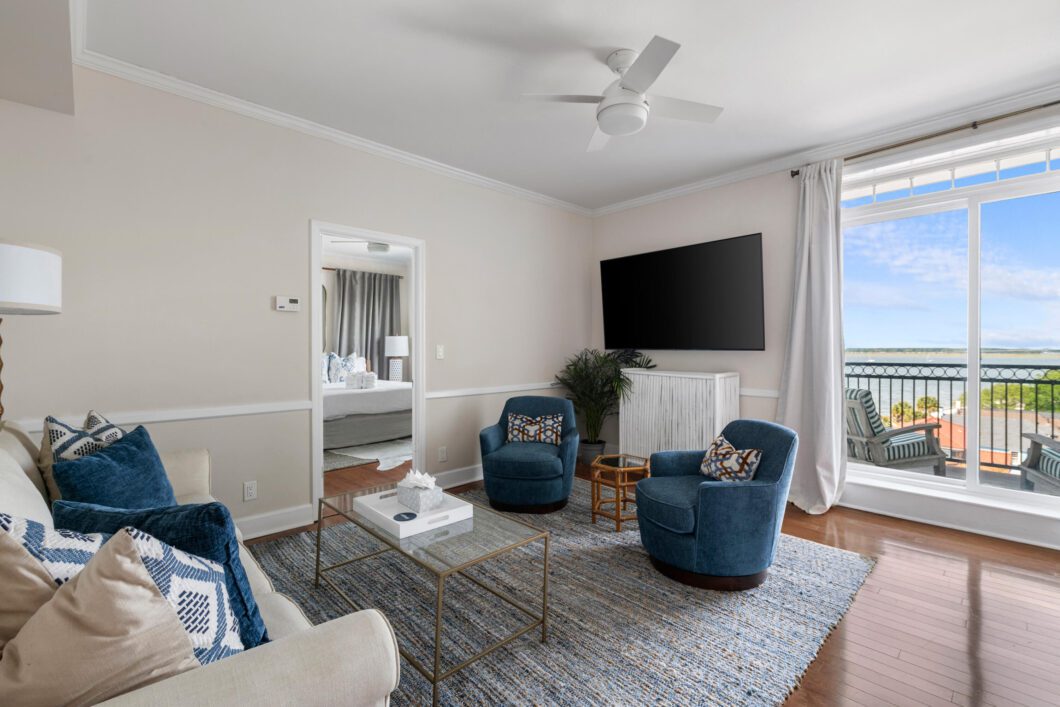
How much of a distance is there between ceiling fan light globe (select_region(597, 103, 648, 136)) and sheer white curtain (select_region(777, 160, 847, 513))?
6.71ft

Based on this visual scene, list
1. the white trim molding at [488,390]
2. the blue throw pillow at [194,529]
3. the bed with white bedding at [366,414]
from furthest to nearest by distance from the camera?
the bed with white bedding at [366,414] → the white trim molding at [488,390] → the blue throw pillow at [194,529]

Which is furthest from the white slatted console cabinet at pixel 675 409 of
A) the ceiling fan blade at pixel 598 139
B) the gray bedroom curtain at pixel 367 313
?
the gray bedroom curtain at pixel 367 313

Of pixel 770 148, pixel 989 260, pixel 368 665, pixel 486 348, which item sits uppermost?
pixel 770 148

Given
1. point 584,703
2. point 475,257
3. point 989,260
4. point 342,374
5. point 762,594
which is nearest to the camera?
point 584,703

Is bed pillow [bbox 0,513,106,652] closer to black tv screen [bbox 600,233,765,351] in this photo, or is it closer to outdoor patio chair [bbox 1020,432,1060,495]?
black tv screen [bbox 600,233,765,351]

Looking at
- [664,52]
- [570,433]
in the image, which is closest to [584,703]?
[570,433]

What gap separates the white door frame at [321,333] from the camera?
11.3 feet

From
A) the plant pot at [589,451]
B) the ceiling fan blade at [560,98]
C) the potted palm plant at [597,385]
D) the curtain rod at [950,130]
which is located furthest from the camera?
Answer: the plant pot at [589,451]

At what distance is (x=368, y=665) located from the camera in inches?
40.4

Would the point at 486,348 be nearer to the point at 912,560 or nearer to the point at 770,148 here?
the point at 770,148

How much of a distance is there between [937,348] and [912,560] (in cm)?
160

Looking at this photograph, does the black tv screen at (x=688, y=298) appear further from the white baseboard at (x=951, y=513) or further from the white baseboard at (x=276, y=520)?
the white baseboard at (x=276, y=520)

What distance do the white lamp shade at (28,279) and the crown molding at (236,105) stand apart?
1.11 meters

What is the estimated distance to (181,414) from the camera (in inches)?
114
